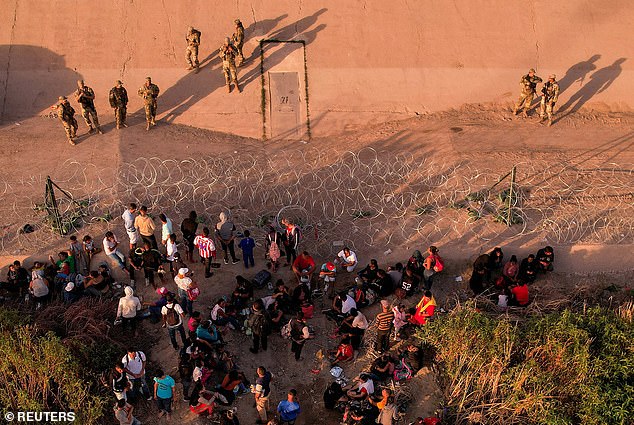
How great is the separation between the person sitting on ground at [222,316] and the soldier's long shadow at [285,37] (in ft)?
28.0

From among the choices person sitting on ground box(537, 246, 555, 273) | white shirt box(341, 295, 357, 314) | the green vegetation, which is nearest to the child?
white shirt box(341, 295, 357, 314)

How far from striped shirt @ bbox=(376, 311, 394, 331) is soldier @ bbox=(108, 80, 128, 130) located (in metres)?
8.89

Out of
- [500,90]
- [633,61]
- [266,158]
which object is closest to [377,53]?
[500,90]

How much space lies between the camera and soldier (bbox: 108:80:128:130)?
1723cm

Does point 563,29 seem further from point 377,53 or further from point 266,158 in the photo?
point 266,158

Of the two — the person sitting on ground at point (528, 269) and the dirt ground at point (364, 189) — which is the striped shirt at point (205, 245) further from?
the person sitting on ground at point (528, 269)

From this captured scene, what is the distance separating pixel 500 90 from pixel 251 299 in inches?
398

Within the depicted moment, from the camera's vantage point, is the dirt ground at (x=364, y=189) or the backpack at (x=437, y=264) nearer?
the backpack at (x=437, y=264)

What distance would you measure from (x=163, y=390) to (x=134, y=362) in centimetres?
67

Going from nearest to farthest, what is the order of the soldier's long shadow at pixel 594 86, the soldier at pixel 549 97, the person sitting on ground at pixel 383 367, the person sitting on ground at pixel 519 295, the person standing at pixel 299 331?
the person sitting on ground at pixel 383 367, the person standing at pixel 299 331, the person sitting on ground at pixel 519 295, the soldier at pixel 549 97, the soldier's long shadow at pixel 594 86

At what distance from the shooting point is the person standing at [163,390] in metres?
11.3

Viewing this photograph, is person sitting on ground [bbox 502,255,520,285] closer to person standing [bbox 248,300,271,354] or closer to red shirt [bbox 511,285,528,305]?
red shirt [bbox 511,285,528,305]

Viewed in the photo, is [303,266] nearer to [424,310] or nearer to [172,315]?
[424,310]

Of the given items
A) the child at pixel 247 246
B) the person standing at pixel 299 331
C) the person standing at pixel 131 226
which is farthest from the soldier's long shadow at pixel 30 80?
the person standing at pixel 299 331
